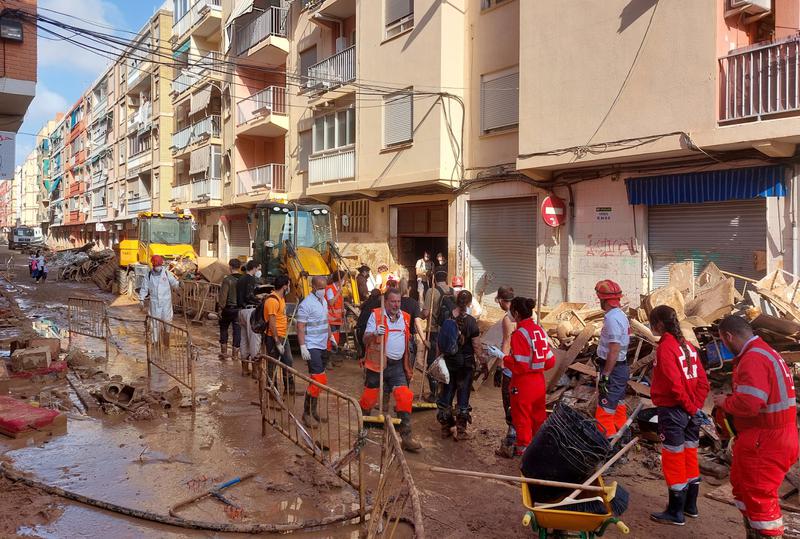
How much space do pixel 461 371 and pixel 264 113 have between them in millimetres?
18562

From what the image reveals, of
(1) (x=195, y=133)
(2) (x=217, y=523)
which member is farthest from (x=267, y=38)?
(2) (x=217, y=523)

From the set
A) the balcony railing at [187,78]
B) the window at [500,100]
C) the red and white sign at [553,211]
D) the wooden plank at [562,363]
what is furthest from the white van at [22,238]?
the wooden plank at [562,363]

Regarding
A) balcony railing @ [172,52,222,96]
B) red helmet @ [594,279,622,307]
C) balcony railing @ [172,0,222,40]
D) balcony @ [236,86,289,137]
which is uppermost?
balcony railing @ [172,0,222,40]

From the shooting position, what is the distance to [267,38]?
20.8 m

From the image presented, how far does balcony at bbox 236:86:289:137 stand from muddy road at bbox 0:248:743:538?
15.6 m

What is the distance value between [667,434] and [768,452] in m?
0.92

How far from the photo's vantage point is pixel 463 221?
14289 mm

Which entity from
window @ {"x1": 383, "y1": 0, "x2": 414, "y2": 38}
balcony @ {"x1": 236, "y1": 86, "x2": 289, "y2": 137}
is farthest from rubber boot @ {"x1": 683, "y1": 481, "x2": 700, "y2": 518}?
balcony @ {"x1": 236, "y1": 86, "x2": 289, "y2": 137}

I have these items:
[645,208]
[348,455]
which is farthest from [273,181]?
[348,455]

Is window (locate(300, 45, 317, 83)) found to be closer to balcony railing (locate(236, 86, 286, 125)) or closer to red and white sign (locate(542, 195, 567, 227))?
balcony railing (locate(236, 86, 286, 125))

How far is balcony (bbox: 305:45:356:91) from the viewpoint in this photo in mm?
17219

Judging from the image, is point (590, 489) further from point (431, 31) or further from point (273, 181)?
point (273, 181)

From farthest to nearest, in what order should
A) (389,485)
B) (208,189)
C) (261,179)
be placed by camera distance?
(208,189), (261,179), (389,485)

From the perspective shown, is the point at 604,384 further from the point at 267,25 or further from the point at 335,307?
the point at 267,25
